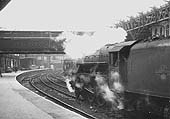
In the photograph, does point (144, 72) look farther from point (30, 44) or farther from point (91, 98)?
point (30, 44)

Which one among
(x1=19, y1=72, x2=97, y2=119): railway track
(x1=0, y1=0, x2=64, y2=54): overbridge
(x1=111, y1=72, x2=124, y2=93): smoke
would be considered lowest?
(x1=19, y1=72, x2=97, y2=119): railway track

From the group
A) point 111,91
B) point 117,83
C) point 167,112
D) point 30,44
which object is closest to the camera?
point 167,112

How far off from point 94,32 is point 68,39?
7.99 feet

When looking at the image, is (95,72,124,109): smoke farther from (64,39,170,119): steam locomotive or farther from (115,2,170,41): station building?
(115,2,170,41): station building

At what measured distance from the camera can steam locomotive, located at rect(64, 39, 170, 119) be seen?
351 inches

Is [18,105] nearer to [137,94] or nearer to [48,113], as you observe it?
[48,113]

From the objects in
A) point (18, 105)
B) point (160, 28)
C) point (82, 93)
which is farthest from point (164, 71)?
point (160, 28)

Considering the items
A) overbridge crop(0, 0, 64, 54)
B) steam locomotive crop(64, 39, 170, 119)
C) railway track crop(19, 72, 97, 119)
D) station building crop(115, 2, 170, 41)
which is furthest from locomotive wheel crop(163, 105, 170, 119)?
overbridge crop(0, 0, 64, 54)

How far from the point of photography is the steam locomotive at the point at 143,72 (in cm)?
891

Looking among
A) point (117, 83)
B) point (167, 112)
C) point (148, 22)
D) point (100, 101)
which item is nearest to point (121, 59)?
point (117, 83)

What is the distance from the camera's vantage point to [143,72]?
1010 cm

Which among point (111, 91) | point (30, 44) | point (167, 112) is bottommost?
point (167, 112)

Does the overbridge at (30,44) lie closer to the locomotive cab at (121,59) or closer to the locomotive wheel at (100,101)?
the locomotive wheel at (100,101)

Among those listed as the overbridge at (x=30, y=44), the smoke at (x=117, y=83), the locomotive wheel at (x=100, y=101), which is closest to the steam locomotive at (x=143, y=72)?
the smoke at (x=117, y=83)
